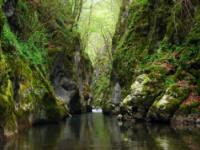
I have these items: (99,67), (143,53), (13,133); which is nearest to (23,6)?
(143,53)

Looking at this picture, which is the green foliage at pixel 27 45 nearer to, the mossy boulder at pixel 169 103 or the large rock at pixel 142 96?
the large rock at pixel 142 96

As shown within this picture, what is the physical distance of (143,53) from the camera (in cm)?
3366

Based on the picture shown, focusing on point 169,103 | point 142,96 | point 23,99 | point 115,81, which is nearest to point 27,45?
point 23,99

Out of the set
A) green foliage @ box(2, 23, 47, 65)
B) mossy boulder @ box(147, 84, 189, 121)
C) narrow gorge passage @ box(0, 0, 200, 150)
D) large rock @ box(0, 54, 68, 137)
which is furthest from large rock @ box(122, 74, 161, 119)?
green foliage @ box(2, 23, 47, 65)

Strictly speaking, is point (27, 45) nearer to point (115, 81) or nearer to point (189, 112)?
point (189, 112)

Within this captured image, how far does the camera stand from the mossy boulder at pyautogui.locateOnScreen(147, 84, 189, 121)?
24.3 meters

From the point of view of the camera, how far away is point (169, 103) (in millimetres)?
24422

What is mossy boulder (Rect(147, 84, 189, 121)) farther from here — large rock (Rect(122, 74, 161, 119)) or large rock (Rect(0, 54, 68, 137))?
large rock (Rect(0, 54, 68, 137))

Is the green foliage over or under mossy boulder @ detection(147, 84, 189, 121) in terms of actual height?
over

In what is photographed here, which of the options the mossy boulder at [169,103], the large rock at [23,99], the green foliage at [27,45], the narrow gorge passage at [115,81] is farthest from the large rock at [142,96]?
the green foliage at [27,45]

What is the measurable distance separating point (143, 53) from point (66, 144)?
19095 mm

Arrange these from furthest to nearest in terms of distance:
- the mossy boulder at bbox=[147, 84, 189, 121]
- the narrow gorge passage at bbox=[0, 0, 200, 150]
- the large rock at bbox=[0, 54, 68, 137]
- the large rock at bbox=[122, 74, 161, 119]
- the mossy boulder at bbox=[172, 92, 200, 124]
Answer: the large rock at bbox=[122, 74, 161, 119], the mossy boulder at bbox=[147, 84, 189, 121], the mossy boulder at bbox=[172, 92, 200, 124], the large rock at bbox=[0, 54, 68, 137], the narrow gorge passage at bbox=[0, 0, 200, 150]

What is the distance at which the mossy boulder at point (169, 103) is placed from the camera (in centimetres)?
2431

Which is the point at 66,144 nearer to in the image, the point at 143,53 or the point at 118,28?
the point at 143,53
